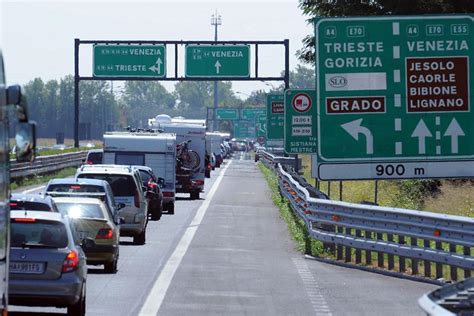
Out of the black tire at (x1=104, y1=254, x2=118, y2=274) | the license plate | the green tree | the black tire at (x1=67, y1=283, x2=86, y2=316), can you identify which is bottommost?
the black tire at (x1=104, y1=254, x2=118, y2=274)

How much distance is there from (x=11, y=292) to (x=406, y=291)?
6391 millimetres

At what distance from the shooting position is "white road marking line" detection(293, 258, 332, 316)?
16.2m

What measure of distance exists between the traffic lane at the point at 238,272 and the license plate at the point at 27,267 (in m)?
1.72

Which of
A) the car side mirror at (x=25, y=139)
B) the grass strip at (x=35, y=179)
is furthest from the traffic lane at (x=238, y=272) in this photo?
the grass strip at (x=35, y=179)

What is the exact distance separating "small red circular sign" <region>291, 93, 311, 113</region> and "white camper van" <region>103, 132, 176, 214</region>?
381cm

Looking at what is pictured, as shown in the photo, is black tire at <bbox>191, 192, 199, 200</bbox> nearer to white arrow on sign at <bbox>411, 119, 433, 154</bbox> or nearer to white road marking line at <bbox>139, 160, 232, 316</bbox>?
white road marking line at <bbox>139, 160, 232, 316</bbox>

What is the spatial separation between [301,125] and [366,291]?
2003 centimetres

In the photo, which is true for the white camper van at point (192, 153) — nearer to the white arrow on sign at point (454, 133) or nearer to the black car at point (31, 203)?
the white arrow on sign at point (454, 133)

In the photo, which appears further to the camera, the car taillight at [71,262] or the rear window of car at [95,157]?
the rear window of car at [95,157]

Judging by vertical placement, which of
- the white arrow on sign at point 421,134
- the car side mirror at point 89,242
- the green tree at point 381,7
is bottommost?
the car side mirror at point 89,242

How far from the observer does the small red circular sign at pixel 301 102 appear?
1470 inches

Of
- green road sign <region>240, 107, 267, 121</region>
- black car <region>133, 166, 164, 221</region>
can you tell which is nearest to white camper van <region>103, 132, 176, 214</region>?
black car <region>133, 166, 164, 221</region>

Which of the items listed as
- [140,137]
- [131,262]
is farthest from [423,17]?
[140,137]

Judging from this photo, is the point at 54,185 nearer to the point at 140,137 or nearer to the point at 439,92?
the point at 439,92
